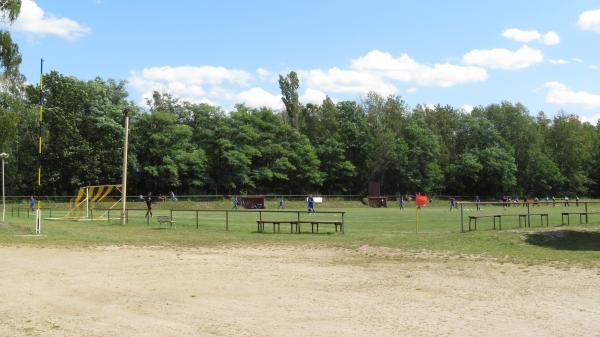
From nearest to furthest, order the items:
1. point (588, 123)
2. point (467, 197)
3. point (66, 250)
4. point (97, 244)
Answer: point (66, 250) → point (97, 244) → point (467, 197) → point (588, 123)

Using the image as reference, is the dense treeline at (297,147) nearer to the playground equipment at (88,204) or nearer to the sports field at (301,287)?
the playground equipment at (88,204)

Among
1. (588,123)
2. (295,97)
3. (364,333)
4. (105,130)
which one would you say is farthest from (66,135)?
(588,123)

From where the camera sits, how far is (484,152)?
297 feet

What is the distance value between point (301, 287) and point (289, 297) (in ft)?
3.58

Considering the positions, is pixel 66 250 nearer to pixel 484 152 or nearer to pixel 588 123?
pixel 484 152

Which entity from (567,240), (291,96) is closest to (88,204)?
(567,240)

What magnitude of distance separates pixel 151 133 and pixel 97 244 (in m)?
52.2

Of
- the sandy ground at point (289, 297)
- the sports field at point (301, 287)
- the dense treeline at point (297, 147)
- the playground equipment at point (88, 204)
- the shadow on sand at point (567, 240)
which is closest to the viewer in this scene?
the sandy ground at point (289, 297)

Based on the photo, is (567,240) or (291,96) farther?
(291,96)

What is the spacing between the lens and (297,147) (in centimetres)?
7919

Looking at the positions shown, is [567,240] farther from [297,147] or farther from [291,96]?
[291,96]

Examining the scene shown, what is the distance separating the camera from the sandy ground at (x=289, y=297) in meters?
7.48

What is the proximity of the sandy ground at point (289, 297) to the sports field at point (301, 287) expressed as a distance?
0.09 ft

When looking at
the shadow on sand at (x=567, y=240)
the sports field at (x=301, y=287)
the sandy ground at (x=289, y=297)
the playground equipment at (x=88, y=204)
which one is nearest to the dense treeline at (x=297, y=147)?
the playground equipment at (x=88, y=204)
